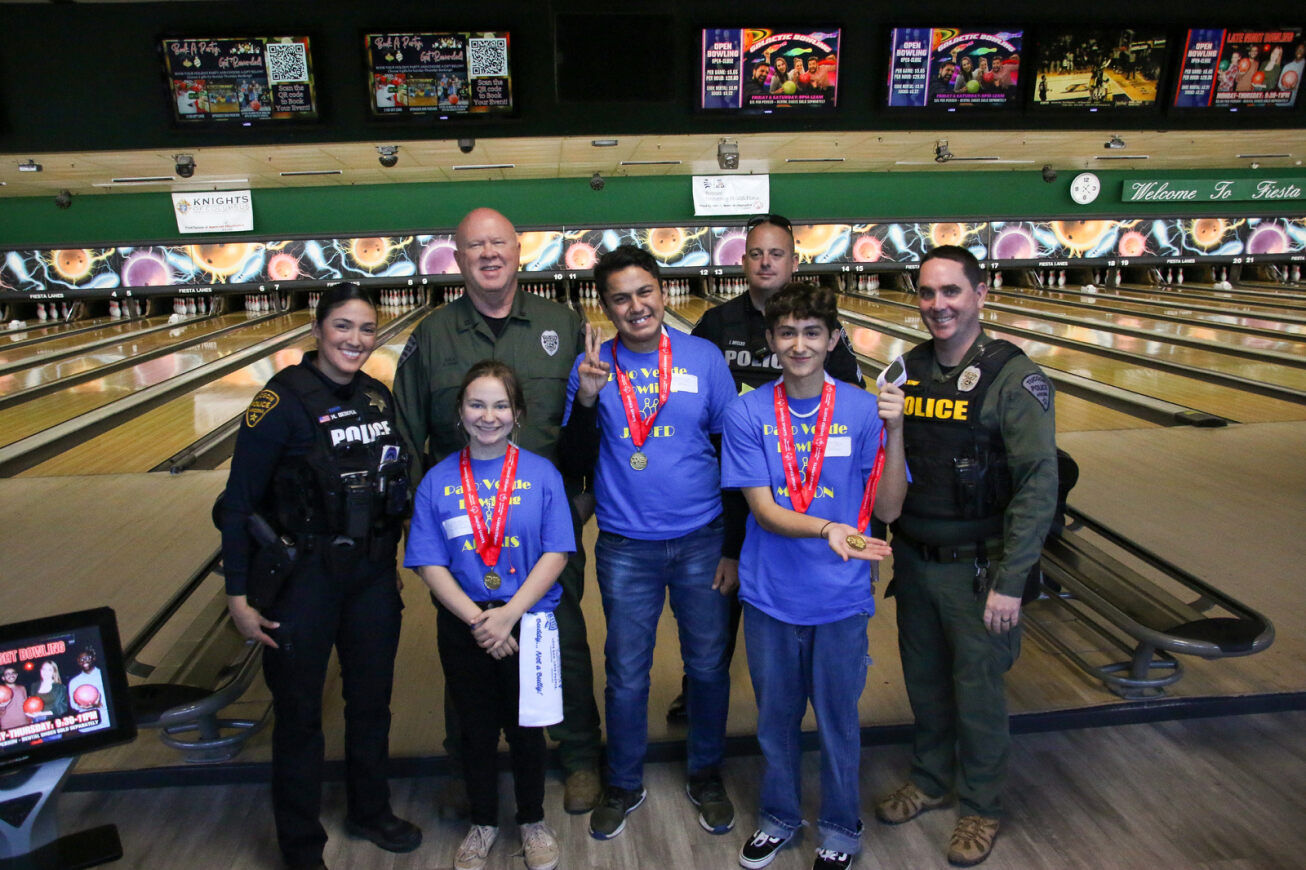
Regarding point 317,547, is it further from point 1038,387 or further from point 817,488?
point 1038,387

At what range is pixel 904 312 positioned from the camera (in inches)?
353

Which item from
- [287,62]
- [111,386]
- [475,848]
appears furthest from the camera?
[111,386]

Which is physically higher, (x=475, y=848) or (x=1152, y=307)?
Answer: (x=1152, y=307)

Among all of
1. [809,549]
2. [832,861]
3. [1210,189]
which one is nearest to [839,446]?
[809,549]

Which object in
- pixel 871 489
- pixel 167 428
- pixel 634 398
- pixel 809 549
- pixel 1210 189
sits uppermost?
pixel 1210 189

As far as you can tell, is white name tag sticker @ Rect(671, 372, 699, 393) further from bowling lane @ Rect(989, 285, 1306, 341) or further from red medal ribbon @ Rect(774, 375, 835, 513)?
bowling lane @ Rect(989, 285, 1306, 341)

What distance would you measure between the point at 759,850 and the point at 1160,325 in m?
7.87

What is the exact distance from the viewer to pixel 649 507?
1.79 m

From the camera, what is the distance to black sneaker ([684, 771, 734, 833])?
1836mm

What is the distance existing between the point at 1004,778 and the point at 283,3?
12.4 ft

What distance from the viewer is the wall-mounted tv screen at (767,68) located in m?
3.53

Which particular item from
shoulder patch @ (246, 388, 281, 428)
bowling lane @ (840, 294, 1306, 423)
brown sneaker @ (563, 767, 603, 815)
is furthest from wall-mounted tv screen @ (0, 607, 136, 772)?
bowling lane @ (840, 294, 1306, 423)

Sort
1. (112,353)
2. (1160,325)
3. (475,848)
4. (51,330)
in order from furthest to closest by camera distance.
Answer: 1. (51,330)
2. (1160,325)
3. (112,353)
4. (475,848)

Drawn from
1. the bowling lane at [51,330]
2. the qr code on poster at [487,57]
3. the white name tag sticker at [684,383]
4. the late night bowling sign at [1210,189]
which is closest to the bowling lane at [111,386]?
the bowling lane at [51,330]
